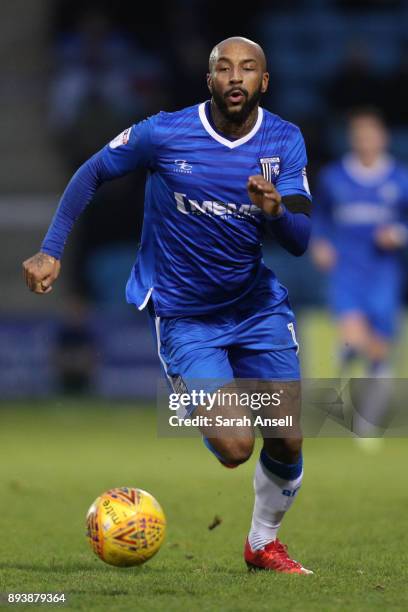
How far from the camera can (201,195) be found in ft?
19.1

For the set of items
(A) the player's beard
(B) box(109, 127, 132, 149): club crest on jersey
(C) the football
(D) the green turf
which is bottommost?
(D) the green turf

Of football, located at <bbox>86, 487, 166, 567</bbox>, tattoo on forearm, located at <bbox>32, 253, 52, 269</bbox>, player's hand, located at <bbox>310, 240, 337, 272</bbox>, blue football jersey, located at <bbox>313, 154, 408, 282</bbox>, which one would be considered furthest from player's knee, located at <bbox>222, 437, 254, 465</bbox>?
blue football jersey, located at <bbox>313, 154, 408, 282</bbox>

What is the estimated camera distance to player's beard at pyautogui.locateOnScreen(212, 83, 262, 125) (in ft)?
18.6

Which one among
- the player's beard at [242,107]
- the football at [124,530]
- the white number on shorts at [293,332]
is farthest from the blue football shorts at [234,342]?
the player's beard at [242,107]

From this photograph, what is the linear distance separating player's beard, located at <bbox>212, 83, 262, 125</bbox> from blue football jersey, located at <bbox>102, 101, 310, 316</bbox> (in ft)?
0.39

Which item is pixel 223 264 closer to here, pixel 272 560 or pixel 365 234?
pixel 272 560

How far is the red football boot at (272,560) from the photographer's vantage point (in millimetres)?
5781

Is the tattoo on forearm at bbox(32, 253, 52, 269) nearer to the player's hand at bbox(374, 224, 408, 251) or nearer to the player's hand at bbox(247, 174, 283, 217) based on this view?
the player's hand at bbox(247, 174, 283, 217)

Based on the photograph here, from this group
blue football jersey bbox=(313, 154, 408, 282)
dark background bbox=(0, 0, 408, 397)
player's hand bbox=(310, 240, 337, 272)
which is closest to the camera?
player's hand bbox=(310, 240, 337, 272)

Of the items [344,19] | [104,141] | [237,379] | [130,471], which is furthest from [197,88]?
[237,379]

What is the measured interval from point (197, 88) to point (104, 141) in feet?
4.30

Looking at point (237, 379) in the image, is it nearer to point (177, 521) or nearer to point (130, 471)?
point (177, 521)

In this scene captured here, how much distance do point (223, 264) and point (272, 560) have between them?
133 centimetres

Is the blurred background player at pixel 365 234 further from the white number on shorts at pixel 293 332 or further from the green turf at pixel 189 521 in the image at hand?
the white number on shorts at pixel 293 332
